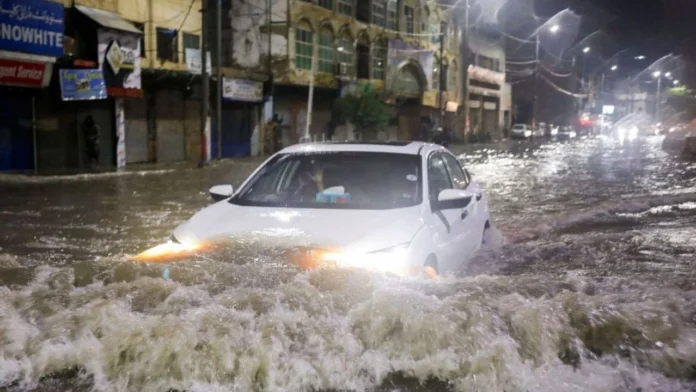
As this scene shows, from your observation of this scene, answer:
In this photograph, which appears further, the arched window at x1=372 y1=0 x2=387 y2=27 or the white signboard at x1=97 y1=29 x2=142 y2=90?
the arched window at x1=372 y1=0 x2=387 y2=27

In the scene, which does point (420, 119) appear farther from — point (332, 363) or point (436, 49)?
point (332, 363)

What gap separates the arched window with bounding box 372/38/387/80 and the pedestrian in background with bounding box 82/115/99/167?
20917 millimetres

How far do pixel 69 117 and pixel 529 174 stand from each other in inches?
560

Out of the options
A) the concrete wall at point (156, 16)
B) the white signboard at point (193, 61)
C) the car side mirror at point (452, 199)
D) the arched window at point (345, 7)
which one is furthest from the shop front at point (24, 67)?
the arched window at point (345, 7)

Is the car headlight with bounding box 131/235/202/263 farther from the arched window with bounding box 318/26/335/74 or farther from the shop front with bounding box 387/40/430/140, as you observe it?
the shop front with bounding box 387/40/430/140

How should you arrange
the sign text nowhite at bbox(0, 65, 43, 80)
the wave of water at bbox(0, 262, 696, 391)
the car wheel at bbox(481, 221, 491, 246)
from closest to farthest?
the wave of water at bbox(0, 262, 696, 391) → the car wheel at bbox(481, 221, 491, 246) → the sign text nowhite at bbox(0, 65, 43, 80)

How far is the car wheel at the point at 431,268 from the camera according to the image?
5090 mm

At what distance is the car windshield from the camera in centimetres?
595

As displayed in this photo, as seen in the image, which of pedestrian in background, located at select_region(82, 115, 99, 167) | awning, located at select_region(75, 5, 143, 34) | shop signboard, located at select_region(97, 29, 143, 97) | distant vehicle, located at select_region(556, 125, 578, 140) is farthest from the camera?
distant vehicle, located at select_region(556, 125, 578, 140)

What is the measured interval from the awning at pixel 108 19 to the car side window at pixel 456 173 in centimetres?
1715

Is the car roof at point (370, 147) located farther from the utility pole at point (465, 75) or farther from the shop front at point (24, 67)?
the utility pole at point (465, 75)

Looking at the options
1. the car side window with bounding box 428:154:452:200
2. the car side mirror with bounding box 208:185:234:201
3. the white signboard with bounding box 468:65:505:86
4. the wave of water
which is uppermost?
the white signboard with bounding box 468:65:505:86

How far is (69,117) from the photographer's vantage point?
22781 millimetres

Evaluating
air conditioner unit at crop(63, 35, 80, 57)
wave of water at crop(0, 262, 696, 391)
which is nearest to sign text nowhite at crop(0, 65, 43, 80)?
air conditioner unit at crop(63, 35, 80, 57)
